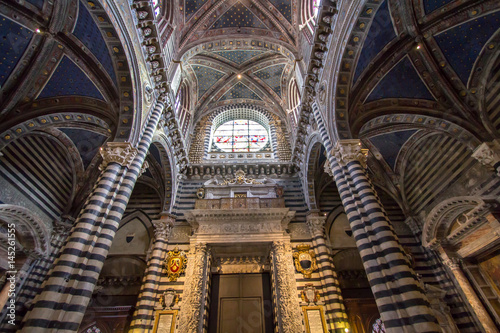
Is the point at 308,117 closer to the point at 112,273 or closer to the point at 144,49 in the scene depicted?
the point at 144,49

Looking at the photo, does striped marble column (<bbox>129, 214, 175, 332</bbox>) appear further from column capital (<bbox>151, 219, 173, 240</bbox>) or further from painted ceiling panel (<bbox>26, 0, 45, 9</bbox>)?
painted ceiling panel (<bbox>26, 0, 45, 9</bbox>)

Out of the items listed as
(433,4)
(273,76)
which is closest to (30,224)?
(273,76)

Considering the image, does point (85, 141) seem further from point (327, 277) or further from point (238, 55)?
point (327, 277)

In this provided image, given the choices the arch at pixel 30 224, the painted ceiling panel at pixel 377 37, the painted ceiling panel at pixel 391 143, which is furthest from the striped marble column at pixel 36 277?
the painted ceiling panel at pixel 391 143

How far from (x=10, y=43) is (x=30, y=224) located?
688 cm

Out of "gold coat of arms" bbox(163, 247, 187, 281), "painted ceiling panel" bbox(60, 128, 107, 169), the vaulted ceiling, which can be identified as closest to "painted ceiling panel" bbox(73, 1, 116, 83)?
"painted ceiling panel" bbox(60, 128, 107, 169)

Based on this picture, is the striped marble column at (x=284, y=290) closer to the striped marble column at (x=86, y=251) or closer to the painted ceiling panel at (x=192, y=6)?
the striped marble column at (x=86, y=251)

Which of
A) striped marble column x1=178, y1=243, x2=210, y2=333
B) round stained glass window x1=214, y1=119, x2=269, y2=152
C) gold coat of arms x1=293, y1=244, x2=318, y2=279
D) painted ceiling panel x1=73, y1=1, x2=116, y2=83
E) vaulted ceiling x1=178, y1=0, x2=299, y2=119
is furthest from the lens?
round stained glass window x1=214, y1=119, x2=269, y2=152

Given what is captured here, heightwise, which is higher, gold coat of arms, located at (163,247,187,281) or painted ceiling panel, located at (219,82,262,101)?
painted ceiling panel, located at (219,82,262,101)

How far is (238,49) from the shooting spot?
581 inches

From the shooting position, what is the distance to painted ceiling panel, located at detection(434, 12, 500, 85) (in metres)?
7.40

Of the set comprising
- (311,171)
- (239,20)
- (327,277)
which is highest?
(239,20)

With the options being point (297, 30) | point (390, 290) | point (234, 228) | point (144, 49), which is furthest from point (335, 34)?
point (234, 228)

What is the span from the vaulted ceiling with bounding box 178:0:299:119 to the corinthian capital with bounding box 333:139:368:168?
749cm
